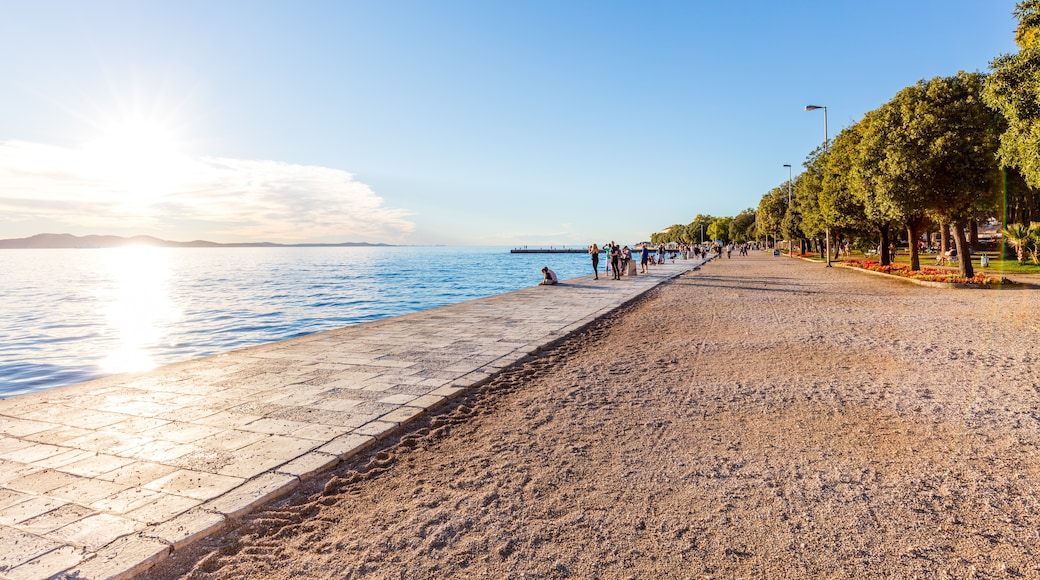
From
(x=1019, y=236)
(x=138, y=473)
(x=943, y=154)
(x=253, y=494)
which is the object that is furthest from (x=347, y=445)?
(x=1019, y=236)

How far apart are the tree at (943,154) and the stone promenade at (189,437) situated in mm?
17022

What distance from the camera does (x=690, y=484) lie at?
400 cm

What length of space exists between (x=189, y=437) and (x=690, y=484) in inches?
178

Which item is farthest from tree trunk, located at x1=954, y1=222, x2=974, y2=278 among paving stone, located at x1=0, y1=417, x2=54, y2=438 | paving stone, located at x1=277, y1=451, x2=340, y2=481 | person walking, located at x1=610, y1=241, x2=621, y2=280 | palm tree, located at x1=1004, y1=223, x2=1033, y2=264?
paving stone, located at x1=0, y1=417, x2=54, y2=438

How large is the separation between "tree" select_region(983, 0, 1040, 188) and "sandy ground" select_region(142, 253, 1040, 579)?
17.1 feet

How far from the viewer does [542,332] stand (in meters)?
11.2

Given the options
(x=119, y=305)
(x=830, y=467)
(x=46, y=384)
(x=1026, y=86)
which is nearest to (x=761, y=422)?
(x=830, y=467)

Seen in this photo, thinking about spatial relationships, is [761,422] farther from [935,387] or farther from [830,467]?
[935,387]

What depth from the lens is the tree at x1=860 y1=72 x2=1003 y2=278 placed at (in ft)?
61.2

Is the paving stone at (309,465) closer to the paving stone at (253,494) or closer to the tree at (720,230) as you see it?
the paving stone at (253,494)

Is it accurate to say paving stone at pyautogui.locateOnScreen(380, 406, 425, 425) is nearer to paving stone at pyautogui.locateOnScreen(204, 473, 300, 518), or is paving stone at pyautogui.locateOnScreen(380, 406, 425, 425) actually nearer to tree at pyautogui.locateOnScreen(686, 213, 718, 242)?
paving stone at pyautogui.locateOnScreen(204, 473, 300, 518)

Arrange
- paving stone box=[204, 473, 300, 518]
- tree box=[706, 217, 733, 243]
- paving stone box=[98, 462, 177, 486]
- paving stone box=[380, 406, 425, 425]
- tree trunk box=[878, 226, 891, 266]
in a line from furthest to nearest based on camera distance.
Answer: tree box=[706, 217, 733, 243] → tree trunk box=[878, 226, 891, 266] → paving stone box=[380, 406, 425, 425] → paving stone box=[98, 462, 177, 486] → paving stone box=[204, 473, 300, 518]

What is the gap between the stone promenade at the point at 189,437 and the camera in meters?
3.33

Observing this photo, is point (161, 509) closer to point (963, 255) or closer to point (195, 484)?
point (195, 484)
